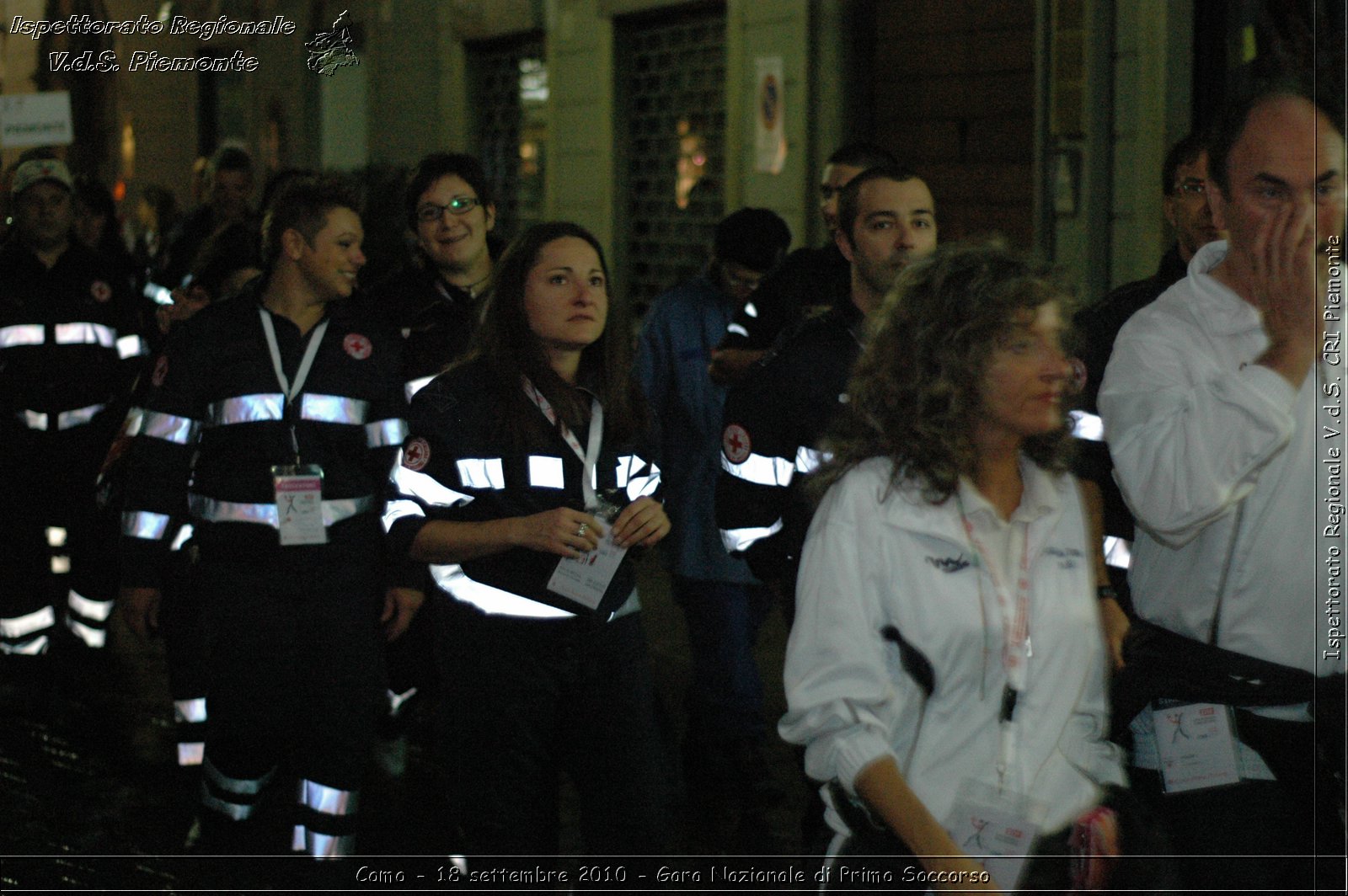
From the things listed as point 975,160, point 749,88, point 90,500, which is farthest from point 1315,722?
point 749,88

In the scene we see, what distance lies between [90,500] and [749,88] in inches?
220

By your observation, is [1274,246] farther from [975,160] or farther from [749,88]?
[749,88]

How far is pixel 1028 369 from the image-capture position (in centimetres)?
304

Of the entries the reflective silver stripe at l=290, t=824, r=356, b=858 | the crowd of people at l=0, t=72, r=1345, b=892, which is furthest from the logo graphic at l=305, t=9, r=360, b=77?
the reflective silver stripe at l=290, t=824, r=356, b=858

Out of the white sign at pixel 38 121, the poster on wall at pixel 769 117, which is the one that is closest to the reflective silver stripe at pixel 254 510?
the poster on wall at pixel 769 117

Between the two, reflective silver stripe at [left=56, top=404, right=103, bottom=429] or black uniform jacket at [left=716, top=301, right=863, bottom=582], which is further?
reflective silver stripe at [left=56, top=404, right=103, bottom=429]

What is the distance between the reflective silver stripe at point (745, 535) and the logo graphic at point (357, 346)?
1333 mm

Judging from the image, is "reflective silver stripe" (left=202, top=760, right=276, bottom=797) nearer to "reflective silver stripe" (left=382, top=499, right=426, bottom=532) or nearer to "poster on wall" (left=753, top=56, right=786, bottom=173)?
"reflective silver stripe" (left=382, top=499, right=426, bottom=532)

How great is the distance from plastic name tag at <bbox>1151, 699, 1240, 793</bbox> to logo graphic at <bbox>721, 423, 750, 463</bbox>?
1.44m

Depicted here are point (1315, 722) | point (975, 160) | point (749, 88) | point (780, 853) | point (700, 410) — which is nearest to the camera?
point (1315, 722)

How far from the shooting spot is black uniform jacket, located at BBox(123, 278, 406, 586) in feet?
16.3

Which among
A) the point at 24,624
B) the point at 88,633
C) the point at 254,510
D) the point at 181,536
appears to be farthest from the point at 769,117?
the point at 254,510

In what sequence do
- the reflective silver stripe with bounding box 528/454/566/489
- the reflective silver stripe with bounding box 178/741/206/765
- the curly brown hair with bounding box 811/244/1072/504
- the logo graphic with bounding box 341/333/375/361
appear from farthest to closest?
the reflective silver stripe with bounding box 178/741/206/765 < the logo graphic with bounding box 341/333/375/361 < the reflective silver stripe with bounding box 528/454/566/489 < the curly brown hair with bounding box 811/244/1072/504

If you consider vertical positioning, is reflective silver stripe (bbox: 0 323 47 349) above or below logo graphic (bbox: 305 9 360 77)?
below
